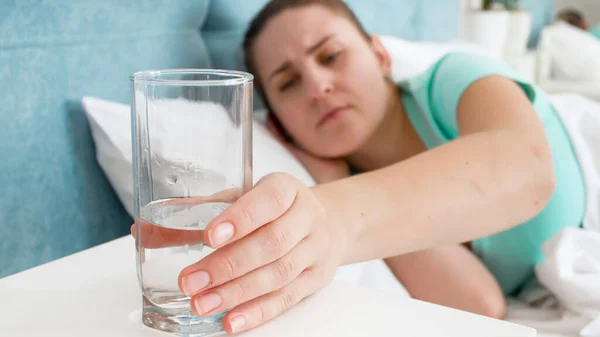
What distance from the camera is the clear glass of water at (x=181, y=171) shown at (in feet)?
1.54

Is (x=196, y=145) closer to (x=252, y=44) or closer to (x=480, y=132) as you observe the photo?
(x=480, y=132)

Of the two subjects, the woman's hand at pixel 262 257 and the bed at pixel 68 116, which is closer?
the woman's hand at pixel 262 257

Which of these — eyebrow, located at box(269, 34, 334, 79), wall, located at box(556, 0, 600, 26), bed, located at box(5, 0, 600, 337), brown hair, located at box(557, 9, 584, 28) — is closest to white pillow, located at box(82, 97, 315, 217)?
bed, located at box(5, 0, 600, 337)

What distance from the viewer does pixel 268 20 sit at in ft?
3.84

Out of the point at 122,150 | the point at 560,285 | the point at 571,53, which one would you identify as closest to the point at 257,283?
the point at 122,150

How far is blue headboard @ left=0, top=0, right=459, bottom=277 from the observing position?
2.67 feet

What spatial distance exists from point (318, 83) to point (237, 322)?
657mm

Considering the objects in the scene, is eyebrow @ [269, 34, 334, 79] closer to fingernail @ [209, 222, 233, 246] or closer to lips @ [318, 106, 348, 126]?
lips @ [318, 106, 348, 126]

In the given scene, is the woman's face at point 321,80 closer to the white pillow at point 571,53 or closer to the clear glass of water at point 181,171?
the clear glass of water at point 181,171

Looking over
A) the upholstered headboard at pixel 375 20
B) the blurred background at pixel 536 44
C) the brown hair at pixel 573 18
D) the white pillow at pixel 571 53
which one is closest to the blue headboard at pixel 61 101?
the upholstered headboard at pixel 375 20

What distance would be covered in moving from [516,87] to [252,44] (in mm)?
491

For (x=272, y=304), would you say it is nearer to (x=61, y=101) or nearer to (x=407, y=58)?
(x=61, y=101)

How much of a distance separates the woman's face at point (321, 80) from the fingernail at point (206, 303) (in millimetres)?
654

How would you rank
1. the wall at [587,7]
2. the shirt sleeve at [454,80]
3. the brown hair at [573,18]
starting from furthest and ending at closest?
the wall at [587,7]
the brown hair at [573,18]
the shirt sleeve at [454,80]
